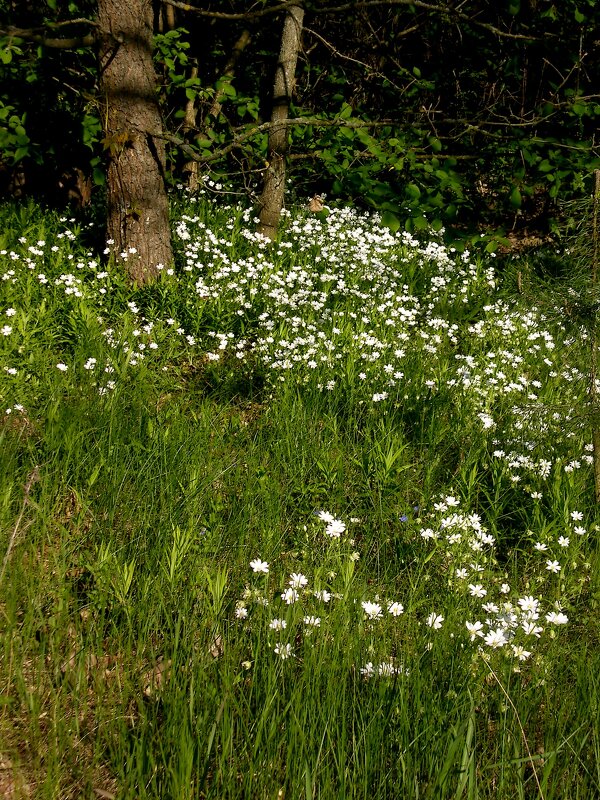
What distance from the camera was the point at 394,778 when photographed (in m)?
2.02

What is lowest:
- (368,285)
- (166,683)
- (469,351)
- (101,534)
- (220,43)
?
(166,683)

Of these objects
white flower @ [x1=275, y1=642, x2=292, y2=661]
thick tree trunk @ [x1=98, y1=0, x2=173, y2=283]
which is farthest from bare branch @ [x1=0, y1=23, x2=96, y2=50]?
white flower @ [x1=275, y1=642, x2=292, y2=661]

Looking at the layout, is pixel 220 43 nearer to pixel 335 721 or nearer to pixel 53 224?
pixel 53 224

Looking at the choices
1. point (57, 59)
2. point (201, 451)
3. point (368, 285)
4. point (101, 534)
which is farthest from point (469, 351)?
point (57, 59)

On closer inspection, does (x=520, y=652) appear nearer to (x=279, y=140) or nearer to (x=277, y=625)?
(x=277, y=625)

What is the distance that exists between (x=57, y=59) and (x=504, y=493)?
611cm

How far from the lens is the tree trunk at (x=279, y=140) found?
708 cm

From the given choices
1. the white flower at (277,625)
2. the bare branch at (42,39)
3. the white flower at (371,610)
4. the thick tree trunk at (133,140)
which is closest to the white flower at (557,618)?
the white flower at (371,610)

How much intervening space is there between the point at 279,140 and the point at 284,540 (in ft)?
16.7

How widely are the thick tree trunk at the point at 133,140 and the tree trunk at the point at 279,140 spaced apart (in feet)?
4.55

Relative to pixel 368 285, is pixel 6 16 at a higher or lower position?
higher

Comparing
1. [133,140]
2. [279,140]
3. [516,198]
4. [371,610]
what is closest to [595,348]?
[371,610]

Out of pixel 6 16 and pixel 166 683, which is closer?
pixel 166 683

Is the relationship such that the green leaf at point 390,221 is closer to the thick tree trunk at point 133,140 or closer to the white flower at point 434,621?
the thick tree trunk at point 133,140
